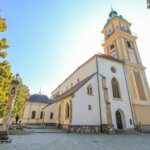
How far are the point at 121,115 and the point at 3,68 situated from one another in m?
17.1

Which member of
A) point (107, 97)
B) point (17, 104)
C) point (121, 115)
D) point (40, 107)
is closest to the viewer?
point (107, 97)

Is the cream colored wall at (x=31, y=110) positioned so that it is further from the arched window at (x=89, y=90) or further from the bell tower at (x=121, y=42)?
the bell tower at (x=121, y=42)

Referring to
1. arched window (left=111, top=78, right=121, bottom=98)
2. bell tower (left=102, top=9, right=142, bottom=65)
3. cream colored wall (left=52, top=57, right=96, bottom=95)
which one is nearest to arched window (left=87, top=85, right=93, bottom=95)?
cream colored wall (left=52, top=57, right=96, bottom=95)

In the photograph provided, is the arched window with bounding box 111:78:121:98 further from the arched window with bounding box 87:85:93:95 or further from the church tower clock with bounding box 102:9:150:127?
the arched window with bounding box 87:85:93:95

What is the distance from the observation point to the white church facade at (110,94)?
48.2 feet

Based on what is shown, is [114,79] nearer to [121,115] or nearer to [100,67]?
[100,67]

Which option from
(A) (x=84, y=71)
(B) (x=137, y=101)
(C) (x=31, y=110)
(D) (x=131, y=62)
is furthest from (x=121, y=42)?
(C) (x=31, y=110)

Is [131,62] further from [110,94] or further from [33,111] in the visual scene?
[33,111]

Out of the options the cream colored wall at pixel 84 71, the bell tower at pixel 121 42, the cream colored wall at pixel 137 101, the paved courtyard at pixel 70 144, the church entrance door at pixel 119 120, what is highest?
the bell tower at pixel 121 42

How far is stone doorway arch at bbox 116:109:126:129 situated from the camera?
1709 cm

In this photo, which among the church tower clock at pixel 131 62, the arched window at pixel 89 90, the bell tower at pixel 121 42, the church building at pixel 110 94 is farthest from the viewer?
the bell tower at pixel 121 42

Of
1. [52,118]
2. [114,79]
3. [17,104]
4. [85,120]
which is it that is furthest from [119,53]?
[17,104]

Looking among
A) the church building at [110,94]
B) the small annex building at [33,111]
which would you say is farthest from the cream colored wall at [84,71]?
the small annex building at [33,111]

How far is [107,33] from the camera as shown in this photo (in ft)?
95.0
